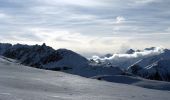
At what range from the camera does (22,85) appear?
2800 cm

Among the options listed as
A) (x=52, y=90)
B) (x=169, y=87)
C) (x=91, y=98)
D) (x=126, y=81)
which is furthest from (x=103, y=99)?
(x=126, y=81)

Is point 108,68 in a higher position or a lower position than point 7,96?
higher

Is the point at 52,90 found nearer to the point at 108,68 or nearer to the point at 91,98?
the point at 91,98

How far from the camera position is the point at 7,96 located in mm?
20141

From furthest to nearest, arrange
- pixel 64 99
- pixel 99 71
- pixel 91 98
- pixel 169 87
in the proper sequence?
pixel 99 71 < pixel 169 87 < pixel 91 98 < pixel 64 99

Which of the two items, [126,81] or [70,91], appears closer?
[70,91]

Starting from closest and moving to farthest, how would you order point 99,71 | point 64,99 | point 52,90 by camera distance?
point 64,99, point 52,90, point 99,71

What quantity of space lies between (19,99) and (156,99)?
38.0ft

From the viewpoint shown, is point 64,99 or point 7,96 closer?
point 7,96

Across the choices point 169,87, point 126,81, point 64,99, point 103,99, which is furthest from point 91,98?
point 126,81

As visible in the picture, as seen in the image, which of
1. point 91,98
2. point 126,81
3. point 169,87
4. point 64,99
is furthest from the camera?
point 126,81

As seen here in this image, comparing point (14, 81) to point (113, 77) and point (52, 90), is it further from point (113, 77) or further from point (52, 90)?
point (113, 77)

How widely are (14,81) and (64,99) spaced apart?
793 centimetres

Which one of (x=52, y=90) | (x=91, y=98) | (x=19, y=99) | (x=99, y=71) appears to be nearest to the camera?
(x=19, y=99)
